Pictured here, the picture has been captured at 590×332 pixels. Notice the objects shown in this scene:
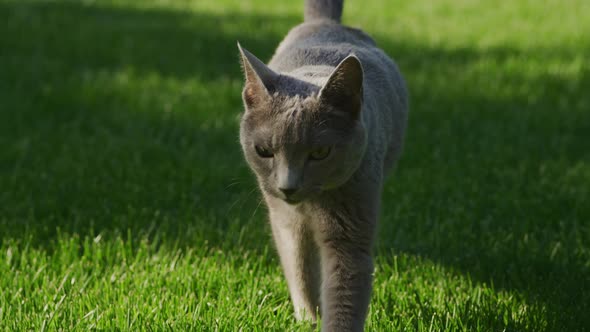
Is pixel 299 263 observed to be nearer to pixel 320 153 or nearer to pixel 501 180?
pixel 320 153

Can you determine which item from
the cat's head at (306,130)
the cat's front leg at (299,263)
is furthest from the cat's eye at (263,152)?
the cat's front leg at (299,263)

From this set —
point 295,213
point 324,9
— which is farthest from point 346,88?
point 324,9

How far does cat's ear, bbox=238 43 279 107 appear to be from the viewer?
2492 millimetres

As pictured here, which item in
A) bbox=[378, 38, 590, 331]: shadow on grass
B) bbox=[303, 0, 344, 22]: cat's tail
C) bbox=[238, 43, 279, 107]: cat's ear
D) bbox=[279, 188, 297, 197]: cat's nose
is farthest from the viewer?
bbox=[303, 0, 344, 22]: cat's tail

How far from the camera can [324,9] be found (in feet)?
12.1

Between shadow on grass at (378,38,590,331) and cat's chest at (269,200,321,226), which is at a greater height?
cat's chest at (269,200,321,226)

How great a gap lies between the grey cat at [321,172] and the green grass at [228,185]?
0.64ft

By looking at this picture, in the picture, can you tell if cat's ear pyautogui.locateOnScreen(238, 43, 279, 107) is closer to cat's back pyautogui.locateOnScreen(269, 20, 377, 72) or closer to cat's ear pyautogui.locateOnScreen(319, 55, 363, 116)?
cat's ear pyautogui.locateOnScreen(319, 55, 363, 116)

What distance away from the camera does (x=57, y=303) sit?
9.04ft

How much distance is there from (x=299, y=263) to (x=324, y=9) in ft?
4.46

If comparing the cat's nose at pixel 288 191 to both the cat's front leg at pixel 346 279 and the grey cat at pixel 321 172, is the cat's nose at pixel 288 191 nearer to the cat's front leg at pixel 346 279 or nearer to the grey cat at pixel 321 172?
the grey cat at pixel 321 172

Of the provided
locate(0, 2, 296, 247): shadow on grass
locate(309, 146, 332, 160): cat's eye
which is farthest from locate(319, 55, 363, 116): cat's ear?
locate(0, 2, 296, 247): shadow on grass

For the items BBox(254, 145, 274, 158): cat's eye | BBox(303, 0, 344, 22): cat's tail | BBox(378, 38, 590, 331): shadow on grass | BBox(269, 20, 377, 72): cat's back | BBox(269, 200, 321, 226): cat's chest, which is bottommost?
BBox(378, 38, 590, 331): shadow on grass

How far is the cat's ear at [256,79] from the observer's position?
8.18 ft
